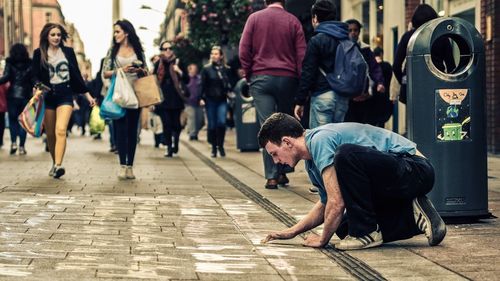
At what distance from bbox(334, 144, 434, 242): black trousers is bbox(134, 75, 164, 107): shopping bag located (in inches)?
236

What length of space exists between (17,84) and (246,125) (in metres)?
3.92

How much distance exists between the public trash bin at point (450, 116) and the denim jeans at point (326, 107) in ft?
6.62

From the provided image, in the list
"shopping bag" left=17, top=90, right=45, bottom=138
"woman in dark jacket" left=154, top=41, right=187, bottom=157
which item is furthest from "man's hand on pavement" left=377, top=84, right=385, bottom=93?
"woman in dark jacket" left=154, top=41, right=187, bottom=157

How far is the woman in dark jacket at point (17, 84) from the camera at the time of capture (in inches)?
697

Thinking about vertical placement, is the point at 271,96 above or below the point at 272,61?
below

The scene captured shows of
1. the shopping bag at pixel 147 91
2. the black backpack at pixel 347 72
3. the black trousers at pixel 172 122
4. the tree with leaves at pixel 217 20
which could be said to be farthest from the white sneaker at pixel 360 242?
the tree with leaves at pixel 217 20

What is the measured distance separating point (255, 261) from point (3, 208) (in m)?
3.18

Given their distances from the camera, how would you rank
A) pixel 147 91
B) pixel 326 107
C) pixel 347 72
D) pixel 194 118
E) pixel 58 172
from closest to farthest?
pixel 347 72 → pixel 326 107 → pixel 58 172 → pixel 147 91 → pixel 194 118

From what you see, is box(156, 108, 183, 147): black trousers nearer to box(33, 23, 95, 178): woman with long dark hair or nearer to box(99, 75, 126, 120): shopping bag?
box(33, 23, 95, 178): woman with long dark hair

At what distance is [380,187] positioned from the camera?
243 inches

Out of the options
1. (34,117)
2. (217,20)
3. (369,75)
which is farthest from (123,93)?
(217,20)

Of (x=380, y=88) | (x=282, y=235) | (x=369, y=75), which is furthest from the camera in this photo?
(x=369, y=75)

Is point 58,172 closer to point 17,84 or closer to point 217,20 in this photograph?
point 17,84

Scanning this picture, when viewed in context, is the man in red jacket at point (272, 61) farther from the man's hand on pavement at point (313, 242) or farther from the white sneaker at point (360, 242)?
the white sneaker at point (360, 242)
